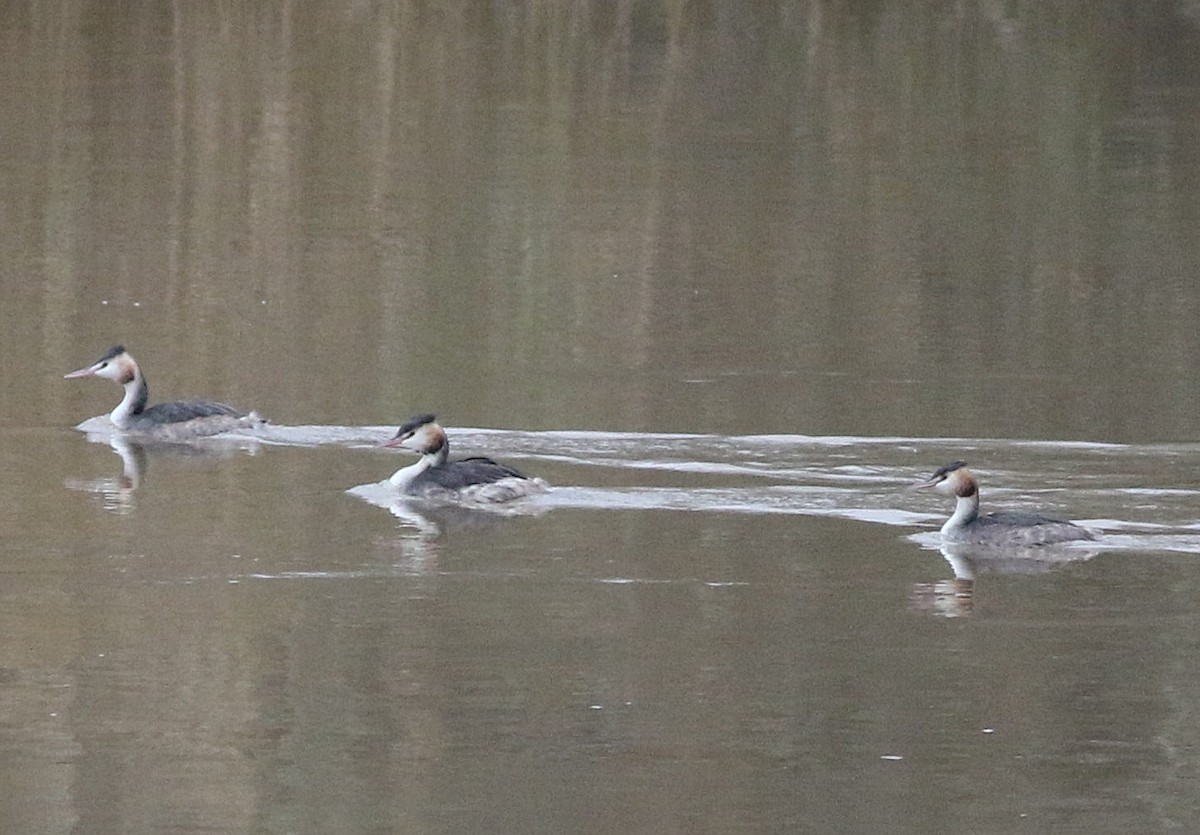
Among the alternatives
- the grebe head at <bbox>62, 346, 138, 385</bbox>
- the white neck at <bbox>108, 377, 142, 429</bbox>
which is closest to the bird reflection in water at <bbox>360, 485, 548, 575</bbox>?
the white neck at <bbox>108, 377, 142, 429</bbox>

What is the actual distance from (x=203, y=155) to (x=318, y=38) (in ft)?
17.1

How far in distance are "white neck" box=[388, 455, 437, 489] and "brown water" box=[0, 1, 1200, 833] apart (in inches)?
12.1

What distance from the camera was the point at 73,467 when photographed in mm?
13266

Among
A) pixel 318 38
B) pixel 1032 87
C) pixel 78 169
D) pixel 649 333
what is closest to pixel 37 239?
pixel 78 169

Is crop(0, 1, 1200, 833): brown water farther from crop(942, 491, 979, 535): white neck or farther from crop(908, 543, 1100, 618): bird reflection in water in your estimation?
crop(942, 491, 979, 535): white neck

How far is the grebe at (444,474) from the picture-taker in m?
12.3

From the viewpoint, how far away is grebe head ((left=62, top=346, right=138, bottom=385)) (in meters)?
14.6

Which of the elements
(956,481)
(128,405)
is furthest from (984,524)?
(128,405)

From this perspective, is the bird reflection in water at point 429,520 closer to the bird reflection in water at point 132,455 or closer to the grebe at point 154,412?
the bird reflection in water at point 132,455

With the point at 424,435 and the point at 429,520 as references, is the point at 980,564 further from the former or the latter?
the point at 424,435

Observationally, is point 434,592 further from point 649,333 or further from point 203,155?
point 203,155

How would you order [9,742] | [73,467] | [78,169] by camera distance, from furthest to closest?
[78,169] → [73,467] → [9,742]

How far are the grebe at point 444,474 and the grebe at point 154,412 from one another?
3.20ft

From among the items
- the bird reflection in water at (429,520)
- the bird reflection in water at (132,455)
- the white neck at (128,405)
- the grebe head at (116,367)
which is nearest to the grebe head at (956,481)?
the bird reflection in water at (429,520)
